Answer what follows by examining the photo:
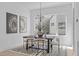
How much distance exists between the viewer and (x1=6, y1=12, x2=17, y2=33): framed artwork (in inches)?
161

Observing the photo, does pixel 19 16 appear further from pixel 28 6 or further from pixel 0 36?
pixel 0 36

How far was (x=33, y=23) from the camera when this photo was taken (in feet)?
15.5

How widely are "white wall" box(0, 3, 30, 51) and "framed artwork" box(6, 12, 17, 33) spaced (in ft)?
0.46

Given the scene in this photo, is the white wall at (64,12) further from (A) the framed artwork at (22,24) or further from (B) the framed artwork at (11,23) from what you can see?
(B) the framed artwork at (11,23)

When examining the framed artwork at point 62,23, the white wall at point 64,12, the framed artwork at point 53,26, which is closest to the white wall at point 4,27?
the white wall at point 64,12

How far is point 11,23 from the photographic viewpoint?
4.21m

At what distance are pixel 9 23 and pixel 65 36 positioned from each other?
8.93 feet

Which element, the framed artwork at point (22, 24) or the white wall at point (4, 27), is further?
the framed artwork at point (22, 24)

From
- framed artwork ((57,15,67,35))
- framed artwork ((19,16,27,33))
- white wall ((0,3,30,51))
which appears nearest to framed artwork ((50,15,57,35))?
framed artwork ((57,15,67,35))

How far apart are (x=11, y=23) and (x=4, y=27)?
39 centimetres

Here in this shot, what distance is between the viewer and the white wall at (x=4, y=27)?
151 inches

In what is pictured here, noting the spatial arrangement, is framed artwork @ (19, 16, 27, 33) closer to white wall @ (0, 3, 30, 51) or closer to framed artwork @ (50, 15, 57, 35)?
white wall @ (0, 3, 30, 51)

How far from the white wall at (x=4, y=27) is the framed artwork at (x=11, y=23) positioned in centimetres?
14

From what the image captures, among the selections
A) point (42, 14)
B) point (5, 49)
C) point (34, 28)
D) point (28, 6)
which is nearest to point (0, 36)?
point (5, 49)
